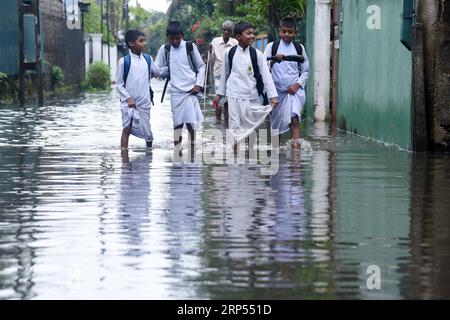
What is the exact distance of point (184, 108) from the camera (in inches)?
691

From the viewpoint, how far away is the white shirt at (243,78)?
16.2 m

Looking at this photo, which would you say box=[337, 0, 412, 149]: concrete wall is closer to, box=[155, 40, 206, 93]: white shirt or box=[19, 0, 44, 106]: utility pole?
box=[155, 40, 206, 93]: white shirt

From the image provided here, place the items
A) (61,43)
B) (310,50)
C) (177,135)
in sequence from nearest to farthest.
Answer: (177,135), (310,50), (61,43)

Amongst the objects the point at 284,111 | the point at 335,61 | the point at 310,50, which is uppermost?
the point at 310,50

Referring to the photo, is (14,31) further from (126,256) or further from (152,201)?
(126,256)

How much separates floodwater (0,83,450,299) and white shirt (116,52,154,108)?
104 cm

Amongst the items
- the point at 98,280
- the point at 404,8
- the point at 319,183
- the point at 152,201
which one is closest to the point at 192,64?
the point at 404,8

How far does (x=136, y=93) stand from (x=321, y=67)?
788 cm

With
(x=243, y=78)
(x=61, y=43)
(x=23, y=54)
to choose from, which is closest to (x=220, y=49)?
(x=243, y=78)

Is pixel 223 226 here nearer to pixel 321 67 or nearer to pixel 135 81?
pixel 135 81

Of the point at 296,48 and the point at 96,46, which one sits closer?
the point at 296,48

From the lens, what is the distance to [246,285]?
23.4ft

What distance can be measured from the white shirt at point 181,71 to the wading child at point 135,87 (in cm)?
22
